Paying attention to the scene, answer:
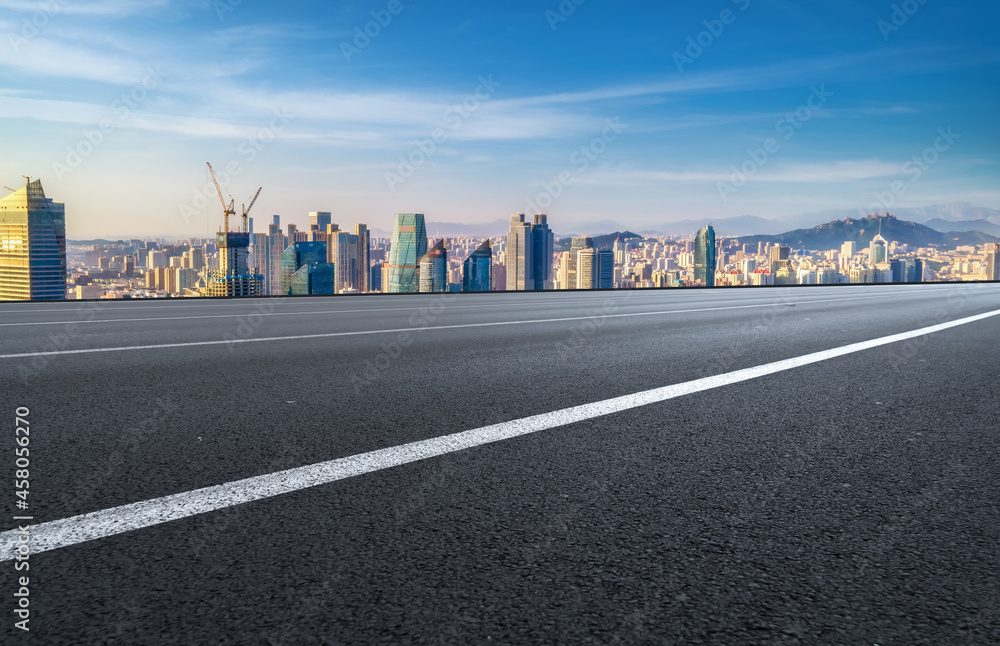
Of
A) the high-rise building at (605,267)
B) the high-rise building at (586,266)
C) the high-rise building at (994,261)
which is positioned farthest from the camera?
the high-rise building at (994,261)

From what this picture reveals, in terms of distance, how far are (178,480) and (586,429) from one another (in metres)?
2.27

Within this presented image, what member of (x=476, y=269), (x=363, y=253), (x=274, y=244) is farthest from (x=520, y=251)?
(x=274, y=244)

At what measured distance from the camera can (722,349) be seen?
841 centimetres

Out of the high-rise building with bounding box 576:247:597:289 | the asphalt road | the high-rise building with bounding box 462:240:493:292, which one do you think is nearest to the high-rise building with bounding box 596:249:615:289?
the high-rise building with bounding box 576:247:597:289

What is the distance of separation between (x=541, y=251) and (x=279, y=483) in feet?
168

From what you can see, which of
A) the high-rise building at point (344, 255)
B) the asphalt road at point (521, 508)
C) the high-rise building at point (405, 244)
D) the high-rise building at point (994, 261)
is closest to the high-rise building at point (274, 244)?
the high-rise building at point (344, 255)

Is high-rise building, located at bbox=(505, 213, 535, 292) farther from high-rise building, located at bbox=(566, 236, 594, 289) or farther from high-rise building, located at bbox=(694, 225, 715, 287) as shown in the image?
high-rise building, located at bbox=(694, 225, 715, 287)

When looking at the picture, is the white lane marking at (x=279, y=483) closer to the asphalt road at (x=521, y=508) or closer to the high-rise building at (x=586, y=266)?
the asphalt road at (x=521, y=508)

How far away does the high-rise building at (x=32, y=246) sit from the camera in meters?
21.7

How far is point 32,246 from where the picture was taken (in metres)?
27.2

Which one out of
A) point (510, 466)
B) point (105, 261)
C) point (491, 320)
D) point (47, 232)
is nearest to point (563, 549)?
point (510, 466)

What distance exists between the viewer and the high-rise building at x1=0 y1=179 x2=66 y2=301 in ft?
71.1

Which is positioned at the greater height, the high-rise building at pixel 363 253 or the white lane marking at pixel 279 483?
the high-rise building at pixel 363 253

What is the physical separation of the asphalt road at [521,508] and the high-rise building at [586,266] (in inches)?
1321
